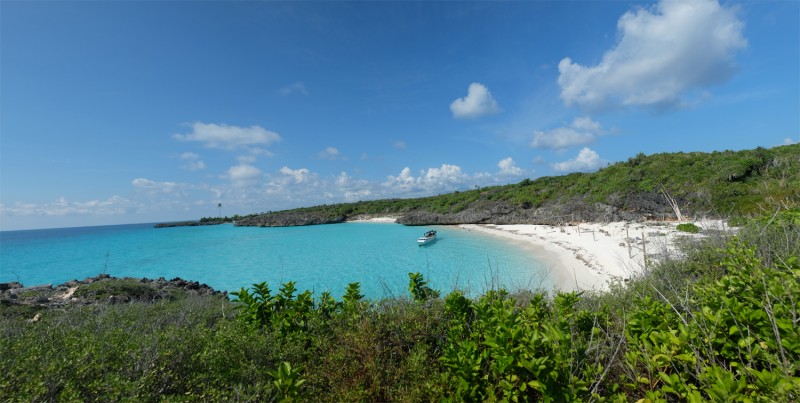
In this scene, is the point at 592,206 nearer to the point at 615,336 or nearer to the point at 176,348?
the point at 615,336

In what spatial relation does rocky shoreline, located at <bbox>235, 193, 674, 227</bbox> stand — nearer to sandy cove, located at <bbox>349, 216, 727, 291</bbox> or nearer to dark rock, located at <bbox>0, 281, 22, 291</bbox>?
sandy cove, located at <bbox>349, 216, 727, 291</bbox>

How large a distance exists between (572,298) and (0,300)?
1626 centimetres

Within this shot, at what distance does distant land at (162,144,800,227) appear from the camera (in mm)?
28219

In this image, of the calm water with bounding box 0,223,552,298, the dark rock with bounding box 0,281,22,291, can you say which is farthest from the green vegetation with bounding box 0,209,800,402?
the dark rock with bounding box 0,281,22,291

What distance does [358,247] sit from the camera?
3444 centimetres

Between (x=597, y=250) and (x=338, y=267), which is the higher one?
(x=597, y=250)

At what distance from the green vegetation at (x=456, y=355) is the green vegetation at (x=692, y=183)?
2809 centimetres

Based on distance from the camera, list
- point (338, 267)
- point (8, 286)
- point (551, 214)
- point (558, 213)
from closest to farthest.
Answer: point (8, 286)
point (338, 267)
point (558, 213)
point (551, 214)

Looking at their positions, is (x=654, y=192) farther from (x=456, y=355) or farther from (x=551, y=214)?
(x=456, y=355)

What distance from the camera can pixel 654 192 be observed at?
36.6 metres

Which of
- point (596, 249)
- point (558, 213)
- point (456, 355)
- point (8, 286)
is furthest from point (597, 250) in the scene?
point (8, 286)

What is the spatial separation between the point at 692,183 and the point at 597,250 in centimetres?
2534

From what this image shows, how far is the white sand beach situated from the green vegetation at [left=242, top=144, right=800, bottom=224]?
641cm

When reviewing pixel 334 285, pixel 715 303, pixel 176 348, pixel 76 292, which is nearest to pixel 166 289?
pixel 76 292
